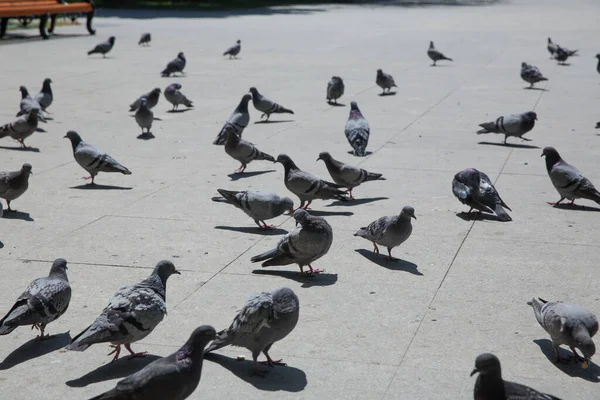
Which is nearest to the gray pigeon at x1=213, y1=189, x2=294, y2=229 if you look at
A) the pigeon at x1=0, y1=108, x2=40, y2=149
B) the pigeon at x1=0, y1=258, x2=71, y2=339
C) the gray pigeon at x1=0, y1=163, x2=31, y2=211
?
the gray pigeon at x1=0, y1=163, x2=31, y2=211

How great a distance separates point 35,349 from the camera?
18.7ft

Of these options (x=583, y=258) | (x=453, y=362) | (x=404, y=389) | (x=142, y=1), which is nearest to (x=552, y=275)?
(x=583, y=258)

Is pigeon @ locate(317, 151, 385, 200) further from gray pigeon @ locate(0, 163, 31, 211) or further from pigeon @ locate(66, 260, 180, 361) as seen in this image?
pigeon @ locate(66, 260, 180, 361)

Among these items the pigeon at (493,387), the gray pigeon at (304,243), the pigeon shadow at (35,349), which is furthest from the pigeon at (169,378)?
the gray pigeon at (304,243)

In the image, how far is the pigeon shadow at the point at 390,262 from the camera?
741 centimetres

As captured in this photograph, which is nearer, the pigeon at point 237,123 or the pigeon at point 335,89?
the pigeon at point 237,123

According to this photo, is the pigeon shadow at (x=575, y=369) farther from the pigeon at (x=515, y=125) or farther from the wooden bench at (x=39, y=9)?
the wooden bench at (x=39, y=9)

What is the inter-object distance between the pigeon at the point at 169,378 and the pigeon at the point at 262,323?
683 millimetres

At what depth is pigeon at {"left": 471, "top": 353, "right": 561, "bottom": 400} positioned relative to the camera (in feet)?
14.2

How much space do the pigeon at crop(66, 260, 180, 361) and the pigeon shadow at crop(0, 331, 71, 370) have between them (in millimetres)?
417

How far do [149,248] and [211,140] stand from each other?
5.23m

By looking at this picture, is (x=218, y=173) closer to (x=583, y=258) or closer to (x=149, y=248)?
(x=149, y=248)

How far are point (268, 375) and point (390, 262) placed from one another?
246 centimetres

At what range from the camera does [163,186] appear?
33.4ft
